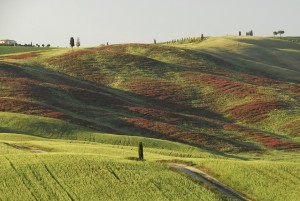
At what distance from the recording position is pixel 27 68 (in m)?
117

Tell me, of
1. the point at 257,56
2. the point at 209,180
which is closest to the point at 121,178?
the point at 209,180

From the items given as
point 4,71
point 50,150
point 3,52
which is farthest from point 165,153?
point 3,52

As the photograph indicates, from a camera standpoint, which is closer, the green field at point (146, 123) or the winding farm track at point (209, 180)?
the green field at point (146, 123)

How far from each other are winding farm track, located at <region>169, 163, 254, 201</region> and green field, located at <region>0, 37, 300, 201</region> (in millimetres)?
813

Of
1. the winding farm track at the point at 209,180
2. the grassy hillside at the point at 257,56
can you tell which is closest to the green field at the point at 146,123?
the grassy hillside at the point at 257,56

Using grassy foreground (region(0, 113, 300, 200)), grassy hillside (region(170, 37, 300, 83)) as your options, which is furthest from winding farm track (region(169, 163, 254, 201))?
grassy hillside (region(170, 37, 300, 83))

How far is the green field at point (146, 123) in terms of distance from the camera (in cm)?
4081

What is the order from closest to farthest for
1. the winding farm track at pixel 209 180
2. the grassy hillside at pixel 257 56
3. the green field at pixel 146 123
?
the green field at pixel 146 123
the winding farm track at pixel 209 180
the grassy hillside at pixel 257 56

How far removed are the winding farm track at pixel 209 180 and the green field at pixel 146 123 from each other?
0.81 m

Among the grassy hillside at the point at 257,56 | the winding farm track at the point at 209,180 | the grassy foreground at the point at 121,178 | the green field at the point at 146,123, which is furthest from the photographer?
the grassy hillside at the point at 257,56

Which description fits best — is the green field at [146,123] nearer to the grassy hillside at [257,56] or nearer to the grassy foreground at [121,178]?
the grassy foreground at [121,178]

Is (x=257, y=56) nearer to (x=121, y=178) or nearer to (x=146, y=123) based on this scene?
(x=146, y=123)

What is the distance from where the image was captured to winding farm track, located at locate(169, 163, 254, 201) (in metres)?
41.7

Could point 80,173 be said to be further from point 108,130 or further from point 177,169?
point 108,130
